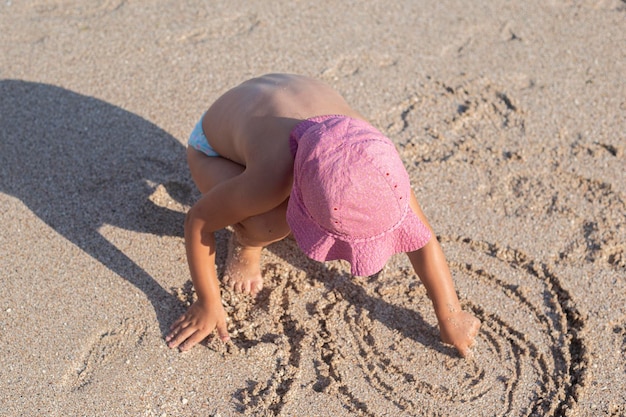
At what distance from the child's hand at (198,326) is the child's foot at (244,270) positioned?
0.15m

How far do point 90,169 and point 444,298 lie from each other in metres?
1.35

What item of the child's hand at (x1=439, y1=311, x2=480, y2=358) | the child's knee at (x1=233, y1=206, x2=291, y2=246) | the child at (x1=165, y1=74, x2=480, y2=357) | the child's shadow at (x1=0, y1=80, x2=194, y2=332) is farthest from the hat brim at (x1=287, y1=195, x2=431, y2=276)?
the child's shadow at (x1=0, y1=80, x2=194, y2=332)

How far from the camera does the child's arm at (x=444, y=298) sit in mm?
2133

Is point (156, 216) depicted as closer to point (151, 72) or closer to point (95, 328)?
point (95, 328)

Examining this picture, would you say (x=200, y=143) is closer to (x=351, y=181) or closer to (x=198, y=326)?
(x=198, y=326)

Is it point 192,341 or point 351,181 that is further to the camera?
point 192,341

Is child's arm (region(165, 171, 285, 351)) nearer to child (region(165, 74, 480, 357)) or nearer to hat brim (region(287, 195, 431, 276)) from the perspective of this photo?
child (region(165, 74, 480, 357))

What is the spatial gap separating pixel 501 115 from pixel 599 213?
1.91ft

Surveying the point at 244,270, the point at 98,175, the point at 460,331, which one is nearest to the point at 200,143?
the point at 244,270

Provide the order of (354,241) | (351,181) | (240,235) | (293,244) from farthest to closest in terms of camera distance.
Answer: (293,244) → (240,235) → (354,241) → (351,181)

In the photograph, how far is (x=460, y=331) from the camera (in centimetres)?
221

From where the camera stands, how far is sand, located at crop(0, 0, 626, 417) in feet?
7.03

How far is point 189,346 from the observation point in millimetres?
2211

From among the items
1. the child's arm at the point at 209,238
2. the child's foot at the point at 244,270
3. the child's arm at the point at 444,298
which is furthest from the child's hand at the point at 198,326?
the child's arm at the point at 444,298
